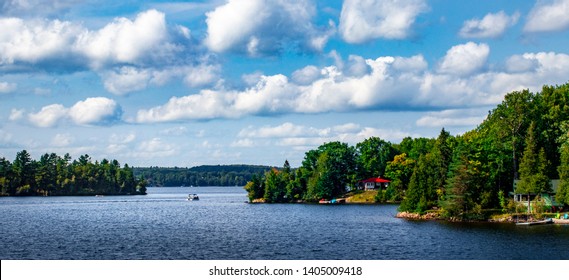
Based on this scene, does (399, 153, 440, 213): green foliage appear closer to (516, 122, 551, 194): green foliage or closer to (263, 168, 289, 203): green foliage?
(516, 122, 551, 194): green foliage

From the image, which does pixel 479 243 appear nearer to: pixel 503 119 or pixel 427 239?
pixel 427 239

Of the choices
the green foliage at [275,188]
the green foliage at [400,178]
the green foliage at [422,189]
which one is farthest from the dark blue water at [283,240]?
the green foliage at [275,188]

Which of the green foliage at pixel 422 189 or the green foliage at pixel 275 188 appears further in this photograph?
the green foliage at pixel 275 188

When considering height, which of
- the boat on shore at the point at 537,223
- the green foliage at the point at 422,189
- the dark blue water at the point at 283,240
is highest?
the green foliage at the point at 422,189

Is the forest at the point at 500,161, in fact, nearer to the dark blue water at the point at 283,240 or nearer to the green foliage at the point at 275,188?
the dark blue water at the point at 283,240

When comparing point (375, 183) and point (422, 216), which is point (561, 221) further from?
point (375, 183)

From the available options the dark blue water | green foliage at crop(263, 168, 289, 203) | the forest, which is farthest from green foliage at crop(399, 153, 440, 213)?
green foliage at crop(263, 168, 289, 203)

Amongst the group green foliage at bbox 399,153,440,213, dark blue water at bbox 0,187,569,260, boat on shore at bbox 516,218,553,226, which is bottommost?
dark blue water at bbox 0,187,569,260

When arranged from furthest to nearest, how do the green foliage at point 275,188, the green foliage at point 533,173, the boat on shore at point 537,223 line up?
the green foliage at point 275,188 → the green foliage at point 533,173 → the boat on shore at point 537,223

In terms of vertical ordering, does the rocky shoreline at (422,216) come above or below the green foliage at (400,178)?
below

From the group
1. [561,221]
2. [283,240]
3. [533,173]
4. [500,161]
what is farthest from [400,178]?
[283,240]

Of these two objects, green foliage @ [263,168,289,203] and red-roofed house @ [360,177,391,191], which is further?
red-roofed house @ [360,177,391,191]

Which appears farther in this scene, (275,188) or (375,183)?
(375,183)
